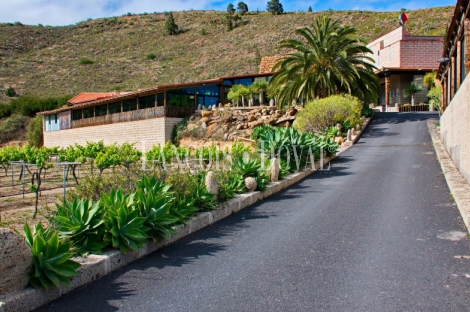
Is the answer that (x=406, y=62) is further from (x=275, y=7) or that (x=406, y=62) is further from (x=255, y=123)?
(x=275, y=7)

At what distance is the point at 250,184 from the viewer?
9.12 meters

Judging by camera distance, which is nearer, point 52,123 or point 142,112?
point 142,112

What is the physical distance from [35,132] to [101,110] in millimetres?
12698

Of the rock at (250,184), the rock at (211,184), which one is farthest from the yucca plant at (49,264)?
the rock at (250,184)

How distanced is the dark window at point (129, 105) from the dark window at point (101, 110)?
110 inches

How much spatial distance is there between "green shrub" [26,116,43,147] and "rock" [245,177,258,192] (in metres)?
43.5

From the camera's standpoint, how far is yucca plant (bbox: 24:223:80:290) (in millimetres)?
3967

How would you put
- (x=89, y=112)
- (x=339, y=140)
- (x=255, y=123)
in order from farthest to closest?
(x=89, y=112)
(x=255, y=123)
(x=339, y=140)

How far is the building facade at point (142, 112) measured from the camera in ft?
106

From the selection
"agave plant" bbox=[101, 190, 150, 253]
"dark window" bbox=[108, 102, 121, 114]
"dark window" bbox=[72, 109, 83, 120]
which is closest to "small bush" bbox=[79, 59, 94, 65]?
"dark window" bbox=[72, 109, 83, 120]

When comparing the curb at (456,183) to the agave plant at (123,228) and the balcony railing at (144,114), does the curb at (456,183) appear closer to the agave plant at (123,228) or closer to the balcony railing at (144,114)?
the agave plant at (123,228)

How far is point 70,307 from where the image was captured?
3.96 metres

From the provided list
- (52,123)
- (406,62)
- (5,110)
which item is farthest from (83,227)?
(5,110)

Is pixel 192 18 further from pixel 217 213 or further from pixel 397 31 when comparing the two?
pixel 217 213
